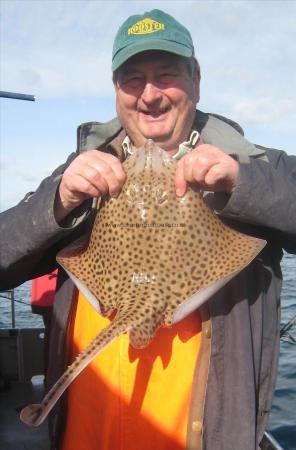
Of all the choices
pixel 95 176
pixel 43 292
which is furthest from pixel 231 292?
pixel 43 292

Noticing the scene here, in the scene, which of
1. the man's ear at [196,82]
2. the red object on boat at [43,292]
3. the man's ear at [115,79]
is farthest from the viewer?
the red object on boat at [43,292]

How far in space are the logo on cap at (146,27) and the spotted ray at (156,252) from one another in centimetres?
91

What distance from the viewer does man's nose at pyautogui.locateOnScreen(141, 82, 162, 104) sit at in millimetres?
3318

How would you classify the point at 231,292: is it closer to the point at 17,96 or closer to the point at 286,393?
the point at 17,96

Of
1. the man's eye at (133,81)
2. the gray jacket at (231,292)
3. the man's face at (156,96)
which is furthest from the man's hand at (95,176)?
the man's eye at (133,81)

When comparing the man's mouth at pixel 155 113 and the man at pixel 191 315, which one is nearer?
the man at pixel 191 315

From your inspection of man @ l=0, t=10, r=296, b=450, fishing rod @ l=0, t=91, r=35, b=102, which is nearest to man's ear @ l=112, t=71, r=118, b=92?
man @ l=0, t=10, r=296, b=450

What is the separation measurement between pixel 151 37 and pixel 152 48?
9 centimetres

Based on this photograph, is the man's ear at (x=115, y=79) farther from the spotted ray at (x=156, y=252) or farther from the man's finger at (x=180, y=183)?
the man's finger at (x=180, y=183)

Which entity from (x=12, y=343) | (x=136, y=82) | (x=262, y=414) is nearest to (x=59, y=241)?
(x=136, y=82)

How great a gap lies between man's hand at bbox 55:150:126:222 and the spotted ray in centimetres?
8

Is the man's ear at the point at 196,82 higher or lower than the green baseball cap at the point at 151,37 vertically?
lower

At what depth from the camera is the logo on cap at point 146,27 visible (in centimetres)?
A: 333

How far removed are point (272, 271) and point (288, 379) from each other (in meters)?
6.72
